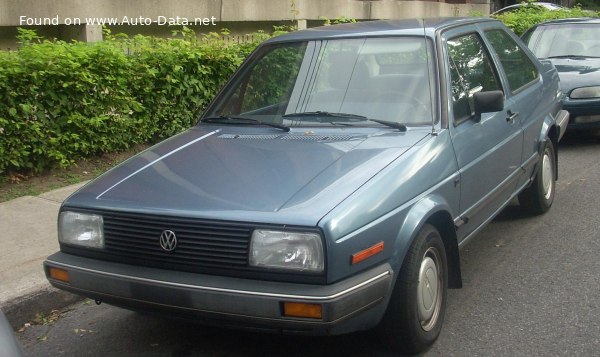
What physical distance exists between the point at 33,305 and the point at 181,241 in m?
1.78

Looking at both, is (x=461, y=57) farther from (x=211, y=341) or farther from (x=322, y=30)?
(x=211, y=341)

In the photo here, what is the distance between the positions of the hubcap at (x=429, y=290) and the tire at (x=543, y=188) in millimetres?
2487

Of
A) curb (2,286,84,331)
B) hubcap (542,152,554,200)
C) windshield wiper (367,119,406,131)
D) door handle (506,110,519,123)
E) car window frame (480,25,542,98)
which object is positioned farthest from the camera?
hubcap (542,152,554,200)

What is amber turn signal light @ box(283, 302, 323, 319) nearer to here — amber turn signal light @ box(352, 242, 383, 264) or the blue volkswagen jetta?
the blue volkswagen jetta

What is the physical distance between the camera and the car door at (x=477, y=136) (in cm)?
470

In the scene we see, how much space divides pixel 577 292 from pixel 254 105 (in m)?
2.39

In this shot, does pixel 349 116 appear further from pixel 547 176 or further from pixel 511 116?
pixel 547 176

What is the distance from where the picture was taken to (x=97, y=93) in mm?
7754

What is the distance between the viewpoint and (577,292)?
4977 mm

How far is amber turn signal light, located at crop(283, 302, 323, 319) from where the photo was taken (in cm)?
340

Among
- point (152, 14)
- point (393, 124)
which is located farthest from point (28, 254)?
point (152, 14)

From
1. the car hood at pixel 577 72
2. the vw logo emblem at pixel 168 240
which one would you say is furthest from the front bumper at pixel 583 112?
the vw logo emblem at pixel 168 240

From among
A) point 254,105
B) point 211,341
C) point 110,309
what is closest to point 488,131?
point 254,105

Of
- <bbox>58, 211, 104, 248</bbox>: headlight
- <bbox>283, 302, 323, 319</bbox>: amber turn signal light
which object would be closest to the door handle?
<bbox>283, 302, 323, 319</bbox>: amber turn signal light
